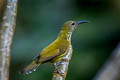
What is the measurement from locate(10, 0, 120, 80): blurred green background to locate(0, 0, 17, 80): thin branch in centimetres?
527

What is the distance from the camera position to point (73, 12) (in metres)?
9.47

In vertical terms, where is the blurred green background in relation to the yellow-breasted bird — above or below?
below

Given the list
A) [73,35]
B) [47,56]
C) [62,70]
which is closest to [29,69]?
[47,56]

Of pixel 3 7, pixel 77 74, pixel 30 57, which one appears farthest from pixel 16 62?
pixel 3 7

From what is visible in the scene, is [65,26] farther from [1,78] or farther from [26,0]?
[26,0]

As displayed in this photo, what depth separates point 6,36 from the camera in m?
2.98

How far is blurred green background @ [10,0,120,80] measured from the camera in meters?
8.68

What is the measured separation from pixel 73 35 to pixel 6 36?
19.8 feet

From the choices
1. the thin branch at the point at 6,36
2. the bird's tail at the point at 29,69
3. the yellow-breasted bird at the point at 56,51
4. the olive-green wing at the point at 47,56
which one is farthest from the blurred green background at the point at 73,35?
the thin branch at the point at 6,36

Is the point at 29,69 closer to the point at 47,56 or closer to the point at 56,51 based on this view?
the point at 47,56

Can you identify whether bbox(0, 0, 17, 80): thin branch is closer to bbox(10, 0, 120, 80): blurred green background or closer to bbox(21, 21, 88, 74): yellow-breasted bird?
bbox(21, 21, 88, 74): yellow-breasted bird

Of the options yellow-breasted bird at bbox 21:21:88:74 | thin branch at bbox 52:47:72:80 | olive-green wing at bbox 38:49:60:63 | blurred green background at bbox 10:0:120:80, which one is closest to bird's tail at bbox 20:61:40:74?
yellow-breasted bird at bbox 21:21:88:74

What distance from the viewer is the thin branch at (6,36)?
2.77m

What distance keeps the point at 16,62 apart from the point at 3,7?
586 centimetres
